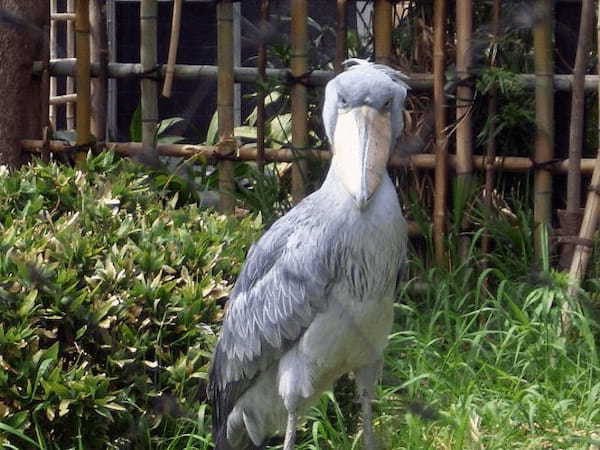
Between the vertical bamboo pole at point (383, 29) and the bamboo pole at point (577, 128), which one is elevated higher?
the vertical bamboo pole at point (383, 29)

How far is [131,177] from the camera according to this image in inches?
165

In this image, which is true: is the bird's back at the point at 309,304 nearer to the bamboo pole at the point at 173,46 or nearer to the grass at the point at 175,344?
the grass at the point at 175,344

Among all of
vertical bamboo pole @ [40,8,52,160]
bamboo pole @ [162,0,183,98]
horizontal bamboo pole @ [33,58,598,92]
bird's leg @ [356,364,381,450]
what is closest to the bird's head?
bird's leg @ [356,364,381,450]

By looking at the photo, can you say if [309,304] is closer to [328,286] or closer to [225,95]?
[328,286]

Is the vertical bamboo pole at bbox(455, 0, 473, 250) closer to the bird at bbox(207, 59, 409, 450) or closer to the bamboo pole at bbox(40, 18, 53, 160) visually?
the bird at bbox(207, 59, 409, 450)

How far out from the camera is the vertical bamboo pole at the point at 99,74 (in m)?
4.97

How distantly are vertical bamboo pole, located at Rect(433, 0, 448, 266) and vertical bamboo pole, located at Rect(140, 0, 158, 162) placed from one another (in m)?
1.22

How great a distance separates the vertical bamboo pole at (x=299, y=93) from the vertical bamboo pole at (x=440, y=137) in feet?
1.74

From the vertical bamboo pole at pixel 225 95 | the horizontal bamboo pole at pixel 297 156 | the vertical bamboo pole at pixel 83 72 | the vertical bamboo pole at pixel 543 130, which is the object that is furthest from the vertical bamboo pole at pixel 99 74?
the vertical bamboo pole at pixel 543 130

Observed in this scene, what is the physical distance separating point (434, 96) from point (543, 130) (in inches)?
17.8

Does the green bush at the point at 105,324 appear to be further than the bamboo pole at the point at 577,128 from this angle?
No

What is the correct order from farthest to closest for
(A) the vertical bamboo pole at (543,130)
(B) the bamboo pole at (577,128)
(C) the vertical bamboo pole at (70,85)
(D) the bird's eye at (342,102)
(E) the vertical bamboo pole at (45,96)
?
(C) the vertical bamboo pole at (70,85)
(E) the vertical bamboo pole at (45,96)
(A) the vertical bamboo pole at (543,130)
(B) the bamboo pole at (577,128)
(D) the bird's eye at (342,102)

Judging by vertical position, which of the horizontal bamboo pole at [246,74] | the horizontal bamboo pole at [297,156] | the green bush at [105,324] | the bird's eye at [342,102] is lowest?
the green bush at [105,324]

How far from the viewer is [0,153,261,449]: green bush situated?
9.78 feet
